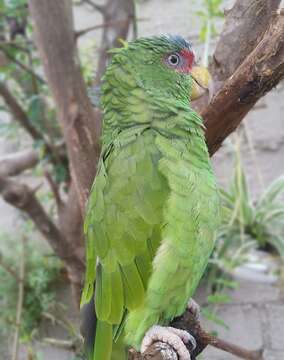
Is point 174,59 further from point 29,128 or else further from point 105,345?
point 29,128

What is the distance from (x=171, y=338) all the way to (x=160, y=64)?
0.33 meters

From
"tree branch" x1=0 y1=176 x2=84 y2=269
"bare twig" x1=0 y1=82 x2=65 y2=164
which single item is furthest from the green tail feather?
"bare twig" x1=0 y1=82 x2=65 y2=164

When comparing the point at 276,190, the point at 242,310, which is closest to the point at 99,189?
the point at 242,310

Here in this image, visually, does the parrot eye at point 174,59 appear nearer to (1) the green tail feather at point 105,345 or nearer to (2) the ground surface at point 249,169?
(1) the green tail feather at point 105,345

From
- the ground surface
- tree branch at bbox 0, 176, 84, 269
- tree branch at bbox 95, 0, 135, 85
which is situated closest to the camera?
tree branch at bbox 0, 176, 84, 269

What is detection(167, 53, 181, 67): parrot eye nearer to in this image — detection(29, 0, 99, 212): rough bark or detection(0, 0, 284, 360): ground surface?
detection(29, 0, 99, 212): rough bark

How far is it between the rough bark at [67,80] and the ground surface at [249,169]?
1.38ft

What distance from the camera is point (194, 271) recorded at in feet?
2.10

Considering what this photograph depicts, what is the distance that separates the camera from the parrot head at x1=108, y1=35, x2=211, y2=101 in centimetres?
67

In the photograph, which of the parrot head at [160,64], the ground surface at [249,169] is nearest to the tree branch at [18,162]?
the ground surface at [249,169]

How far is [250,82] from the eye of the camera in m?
0.62

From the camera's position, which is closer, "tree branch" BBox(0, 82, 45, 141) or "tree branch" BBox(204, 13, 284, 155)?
"tree branch" BBox(204, 13, 284, 155)

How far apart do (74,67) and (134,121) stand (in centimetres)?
37

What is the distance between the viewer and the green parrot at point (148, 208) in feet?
2.06
